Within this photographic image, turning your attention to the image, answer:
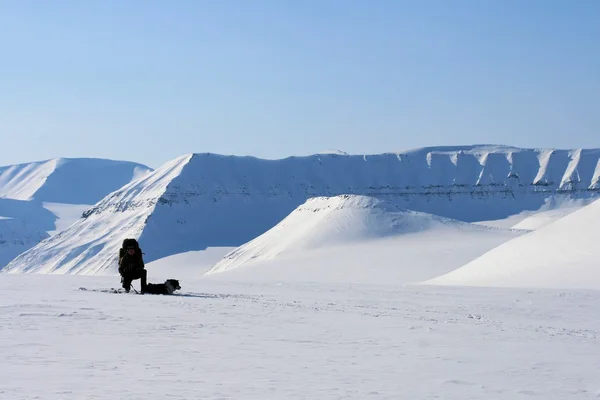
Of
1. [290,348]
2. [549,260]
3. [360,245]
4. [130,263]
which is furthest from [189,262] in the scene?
[290,348]

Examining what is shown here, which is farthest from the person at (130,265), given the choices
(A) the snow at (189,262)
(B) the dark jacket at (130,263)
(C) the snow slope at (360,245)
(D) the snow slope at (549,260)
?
(A) the snow at (189,262)

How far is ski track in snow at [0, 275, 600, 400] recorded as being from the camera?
10.5m

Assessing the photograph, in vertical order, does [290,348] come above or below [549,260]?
below

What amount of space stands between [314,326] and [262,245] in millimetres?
102406

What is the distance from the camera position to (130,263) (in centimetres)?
2512

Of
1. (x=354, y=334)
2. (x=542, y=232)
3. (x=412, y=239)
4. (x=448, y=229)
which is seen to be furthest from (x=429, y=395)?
(x=448, y=229)

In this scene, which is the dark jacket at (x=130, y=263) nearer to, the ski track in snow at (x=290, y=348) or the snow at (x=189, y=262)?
the ski track in snow at (x=290, y=348)

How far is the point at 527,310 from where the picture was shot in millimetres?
21453

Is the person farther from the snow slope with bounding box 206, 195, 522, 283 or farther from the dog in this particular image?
the snow slope with bounding box 206, 195, 522, 283

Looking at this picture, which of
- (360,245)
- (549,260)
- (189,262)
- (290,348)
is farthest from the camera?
(189,262)

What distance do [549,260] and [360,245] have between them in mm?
51597

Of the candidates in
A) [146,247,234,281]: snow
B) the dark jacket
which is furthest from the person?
[146,247,234,281]: snow

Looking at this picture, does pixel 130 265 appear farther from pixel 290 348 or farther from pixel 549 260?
pixel 549 260

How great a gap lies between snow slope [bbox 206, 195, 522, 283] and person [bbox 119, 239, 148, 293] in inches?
1503
